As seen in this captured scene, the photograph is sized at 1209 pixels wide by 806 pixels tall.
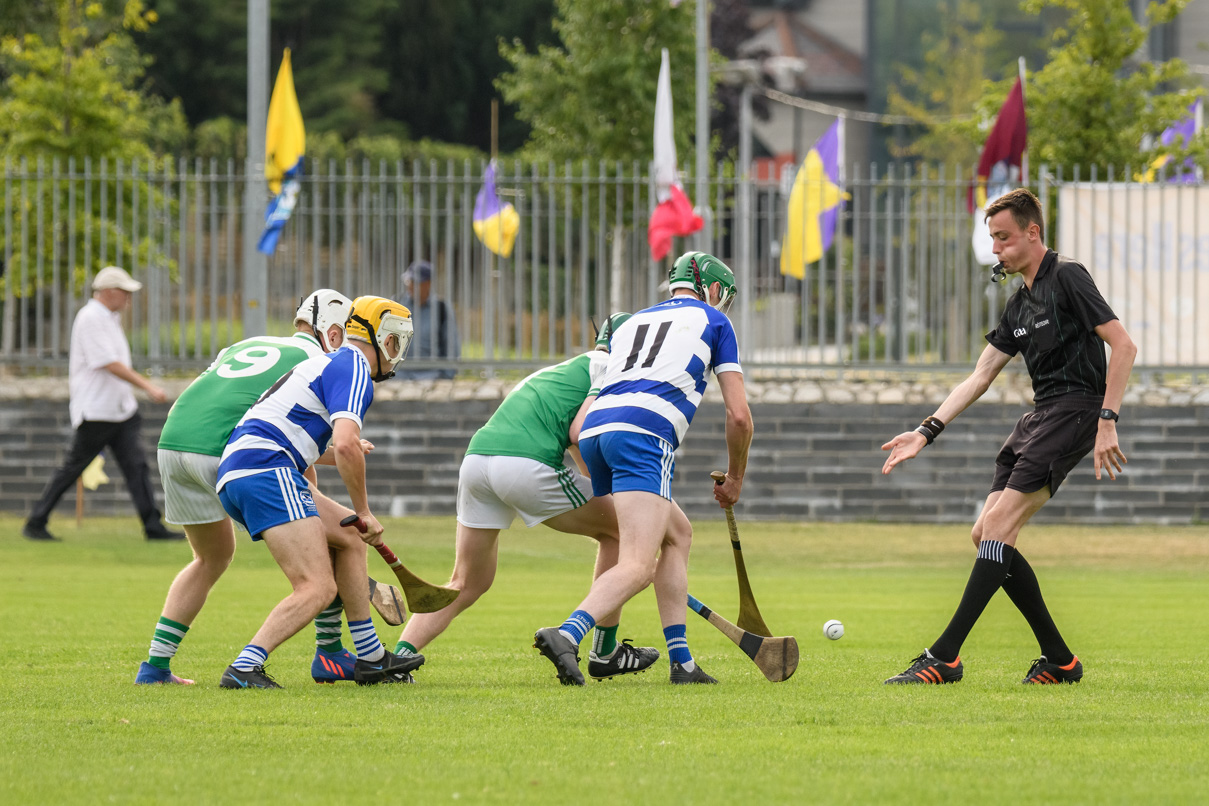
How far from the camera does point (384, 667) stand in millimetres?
6582

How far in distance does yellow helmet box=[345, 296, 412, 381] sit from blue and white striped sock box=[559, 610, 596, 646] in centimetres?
132

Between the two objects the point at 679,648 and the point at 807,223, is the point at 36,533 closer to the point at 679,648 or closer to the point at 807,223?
the point at 807,223

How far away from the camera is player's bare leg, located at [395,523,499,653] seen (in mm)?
6945

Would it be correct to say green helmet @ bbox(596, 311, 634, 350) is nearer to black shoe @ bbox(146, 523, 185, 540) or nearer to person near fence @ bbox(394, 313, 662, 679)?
person near fence @ bbox(394, 313, 662, 679)

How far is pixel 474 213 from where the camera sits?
54.5 ft

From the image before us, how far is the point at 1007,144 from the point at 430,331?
6.55 metres

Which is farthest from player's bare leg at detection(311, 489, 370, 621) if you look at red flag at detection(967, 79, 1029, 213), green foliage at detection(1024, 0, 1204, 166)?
green foliage at detection(1024, 0, 1204, 166)

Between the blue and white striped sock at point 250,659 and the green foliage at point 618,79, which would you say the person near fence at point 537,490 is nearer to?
the blue and white striped sock at point 250,659

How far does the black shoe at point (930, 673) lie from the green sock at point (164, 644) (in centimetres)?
301

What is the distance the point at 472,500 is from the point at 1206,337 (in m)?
11.6

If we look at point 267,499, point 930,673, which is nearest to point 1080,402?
point 930,673

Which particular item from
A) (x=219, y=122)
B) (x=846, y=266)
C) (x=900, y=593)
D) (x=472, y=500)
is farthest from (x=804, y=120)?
(x=472, y=500)

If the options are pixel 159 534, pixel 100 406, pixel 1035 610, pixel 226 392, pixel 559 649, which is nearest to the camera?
pixel 559 649

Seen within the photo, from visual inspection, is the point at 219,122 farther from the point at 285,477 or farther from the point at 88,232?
the point at 285,477
